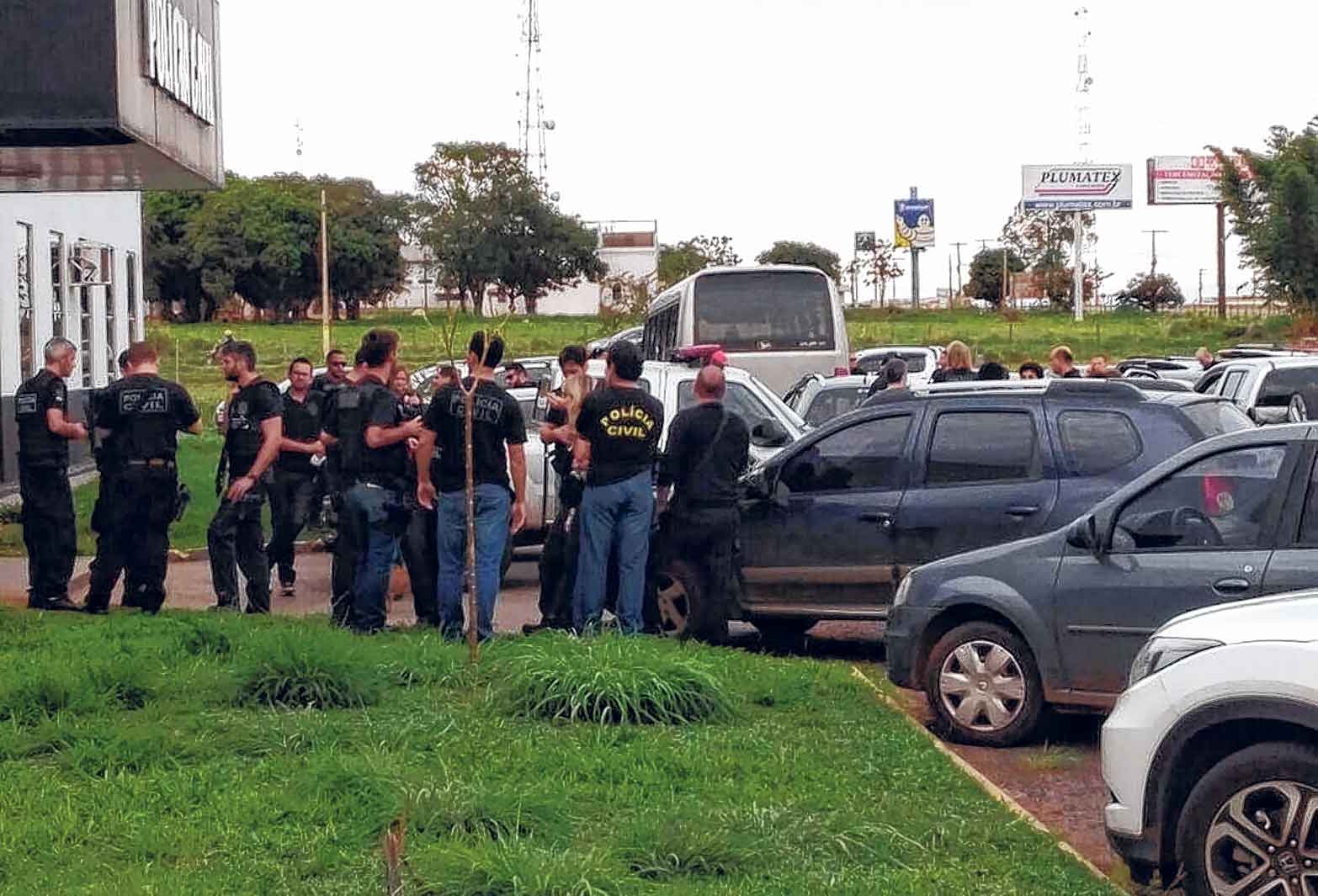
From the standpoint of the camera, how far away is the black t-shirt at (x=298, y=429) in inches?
551

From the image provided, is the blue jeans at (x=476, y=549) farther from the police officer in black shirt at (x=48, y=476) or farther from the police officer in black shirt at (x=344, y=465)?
the police officer in black shirt at (x=48, y=476)

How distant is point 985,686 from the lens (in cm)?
949

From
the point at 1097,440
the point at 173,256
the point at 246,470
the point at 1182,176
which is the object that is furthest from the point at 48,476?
the point at 1182,176

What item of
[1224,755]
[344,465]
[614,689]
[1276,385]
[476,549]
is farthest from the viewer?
[1276,385]

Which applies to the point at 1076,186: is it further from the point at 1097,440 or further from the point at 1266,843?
the point at 1266,843

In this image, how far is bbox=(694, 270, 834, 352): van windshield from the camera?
26.4m

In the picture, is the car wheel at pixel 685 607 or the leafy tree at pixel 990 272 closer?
the car wheel at pixel 685 607

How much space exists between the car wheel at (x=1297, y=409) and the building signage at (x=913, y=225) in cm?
8204

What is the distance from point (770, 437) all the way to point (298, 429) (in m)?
3.54

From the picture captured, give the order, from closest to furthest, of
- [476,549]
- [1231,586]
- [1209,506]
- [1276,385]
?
[1231,586], [1209,506], [476,549], [1276,385]

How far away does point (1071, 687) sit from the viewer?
361 inches

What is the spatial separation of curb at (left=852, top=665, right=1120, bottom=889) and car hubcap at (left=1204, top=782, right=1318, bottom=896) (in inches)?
19.6

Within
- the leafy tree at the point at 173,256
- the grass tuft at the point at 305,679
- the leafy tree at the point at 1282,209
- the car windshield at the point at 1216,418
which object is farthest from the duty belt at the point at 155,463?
the leafy tree at the point at 173,256

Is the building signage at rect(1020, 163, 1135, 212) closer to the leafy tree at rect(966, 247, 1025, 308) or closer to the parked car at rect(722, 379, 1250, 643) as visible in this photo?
the leafy tree at rect(966, 247, 1025, 308)
